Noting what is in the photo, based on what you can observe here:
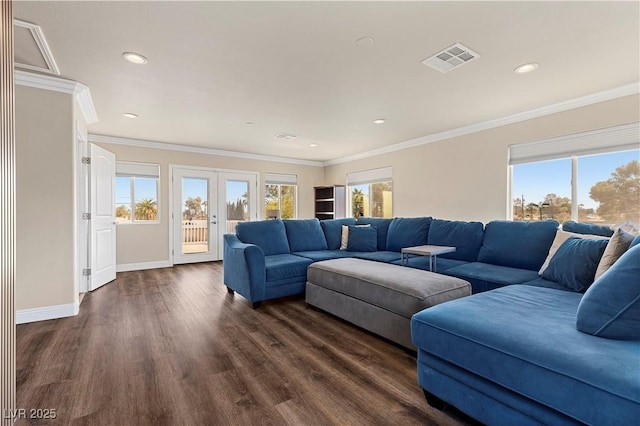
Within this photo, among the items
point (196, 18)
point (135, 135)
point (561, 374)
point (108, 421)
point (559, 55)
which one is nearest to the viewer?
point (561, 374)

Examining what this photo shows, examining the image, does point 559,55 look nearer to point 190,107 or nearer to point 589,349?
point 589,349

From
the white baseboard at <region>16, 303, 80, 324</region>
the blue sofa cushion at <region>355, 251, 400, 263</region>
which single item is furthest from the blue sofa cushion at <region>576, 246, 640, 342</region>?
the white baseboard at <region>16, 303, 80, 324</region>

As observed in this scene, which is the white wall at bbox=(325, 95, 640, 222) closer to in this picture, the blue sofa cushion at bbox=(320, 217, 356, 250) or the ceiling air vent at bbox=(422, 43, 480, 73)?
the blue sofa cushion at bbox=(320, 217, 356, 250)

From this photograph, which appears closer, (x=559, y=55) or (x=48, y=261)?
(x=559, y=55)

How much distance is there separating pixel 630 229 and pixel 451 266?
1484 millimetres

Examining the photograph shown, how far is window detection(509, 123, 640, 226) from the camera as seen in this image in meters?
3.19

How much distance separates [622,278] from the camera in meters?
1.21

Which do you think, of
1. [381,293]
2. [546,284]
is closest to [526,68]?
[546,284]

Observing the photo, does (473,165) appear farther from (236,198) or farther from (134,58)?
(236,198)

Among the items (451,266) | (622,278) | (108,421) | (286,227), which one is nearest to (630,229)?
(451,266)

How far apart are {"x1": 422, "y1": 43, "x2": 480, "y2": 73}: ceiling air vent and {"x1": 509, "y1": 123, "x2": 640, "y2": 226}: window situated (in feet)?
6.97

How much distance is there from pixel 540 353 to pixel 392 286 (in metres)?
1.19

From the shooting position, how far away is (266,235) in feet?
13.2

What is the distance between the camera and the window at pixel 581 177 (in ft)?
10.5
